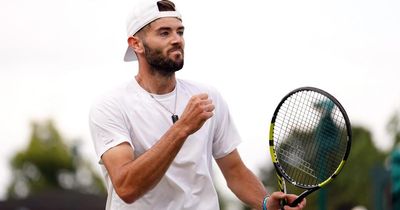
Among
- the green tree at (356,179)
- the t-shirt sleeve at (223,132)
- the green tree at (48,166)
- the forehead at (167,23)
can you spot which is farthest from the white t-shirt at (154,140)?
the green tree at (48,166)

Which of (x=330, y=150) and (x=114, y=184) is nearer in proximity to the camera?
(x=114, y=184)

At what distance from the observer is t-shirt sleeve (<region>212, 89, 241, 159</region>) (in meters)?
9.12

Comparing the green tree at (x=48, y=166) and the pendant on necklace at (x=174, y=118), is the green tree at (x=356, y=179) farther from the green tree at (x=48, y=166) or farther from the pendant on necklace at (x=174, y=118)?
the pendant on necklace at (x=174, y=118)

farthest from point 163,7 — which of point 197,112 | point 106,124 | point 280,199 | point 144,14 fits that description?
point 280,199

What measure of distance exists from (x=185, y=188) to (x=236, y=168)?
0.59 m

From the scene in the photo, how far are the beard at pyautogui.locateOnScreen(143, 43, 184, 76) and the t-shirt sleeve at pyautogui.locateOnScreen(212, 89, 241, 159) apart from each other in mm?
430

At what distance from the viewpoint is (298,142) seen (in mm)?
9641

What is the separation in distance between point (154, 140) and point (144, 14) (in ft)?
2.52

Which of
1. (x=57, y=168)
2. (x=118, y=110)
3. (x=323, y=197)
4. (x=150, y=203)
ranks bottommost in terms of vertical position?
(x=57, y=168)

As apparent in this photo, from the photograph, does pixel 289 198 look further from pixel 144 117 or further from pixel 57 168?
pixel 57 168

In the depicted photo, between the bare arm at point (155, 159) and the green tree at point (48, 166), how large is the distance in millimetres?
61614

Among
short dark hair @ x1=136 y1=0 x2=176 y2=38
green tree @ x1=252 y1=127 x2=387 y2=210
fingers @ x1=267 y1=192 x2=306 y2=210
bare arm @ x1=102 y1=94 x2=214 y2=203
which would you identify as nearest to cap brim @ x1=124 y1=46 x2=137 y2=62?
short dark hair @ x1=136 y1=0 x2=176 y2=38

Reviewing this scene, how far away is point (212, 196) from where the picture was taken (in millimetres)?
8875

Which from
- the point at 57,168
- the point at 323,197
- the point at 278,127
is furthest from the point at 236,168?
the point at 57,168
